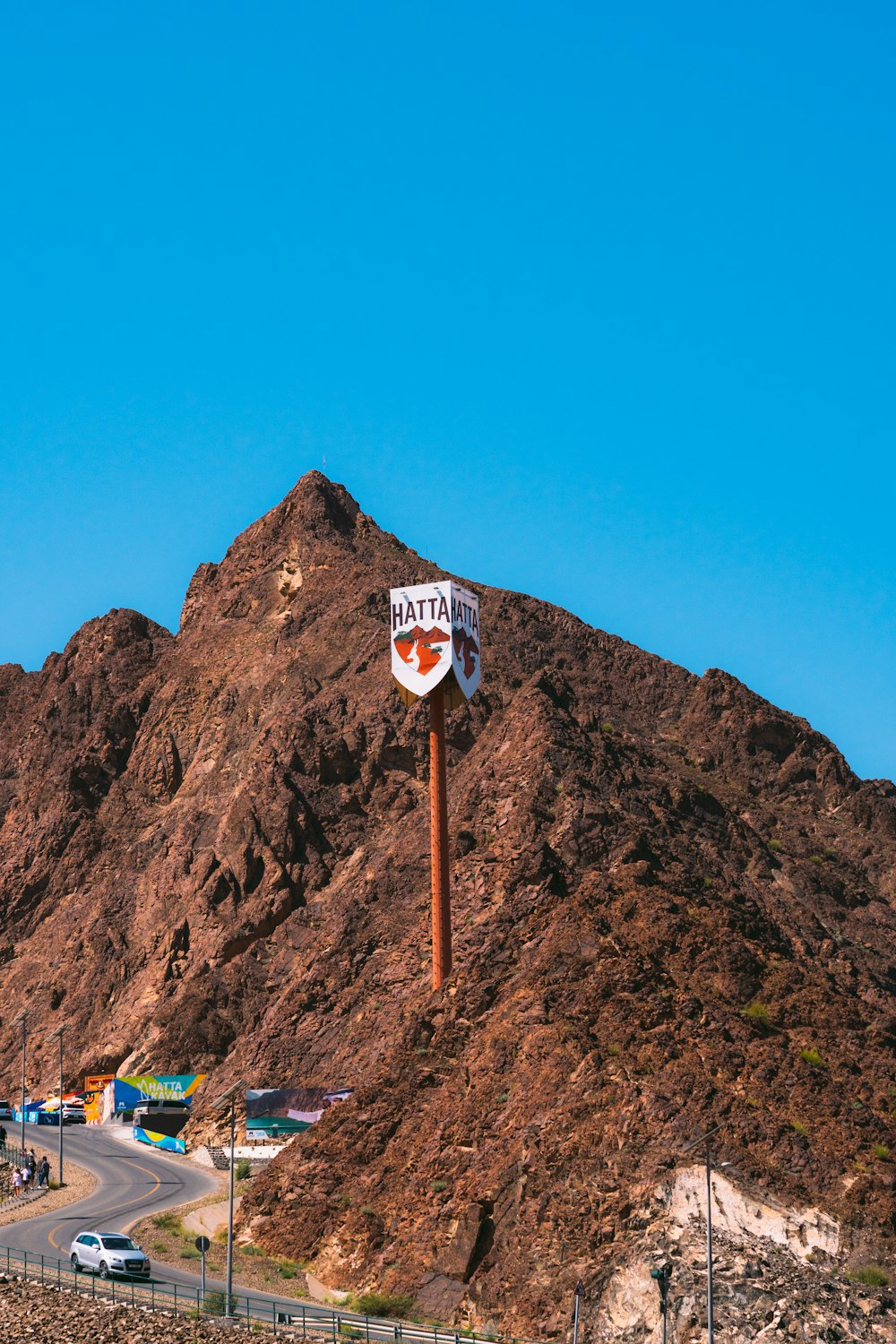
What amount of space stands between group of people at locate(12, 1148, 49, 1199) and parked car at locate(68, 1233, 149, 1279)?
19.9 m

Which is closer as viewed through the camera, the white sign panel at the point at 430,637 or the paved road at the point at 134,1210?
the paved road at the point at 134,1210

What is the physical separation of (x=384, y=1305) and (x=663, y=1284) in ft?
37.3

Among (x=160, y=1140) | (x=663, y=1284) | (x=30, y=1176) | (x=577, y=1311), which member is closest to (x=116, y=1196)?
(x=30, y=1176)

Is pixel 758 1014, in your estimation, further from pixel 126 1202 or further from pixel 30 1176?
pixel 30 1176

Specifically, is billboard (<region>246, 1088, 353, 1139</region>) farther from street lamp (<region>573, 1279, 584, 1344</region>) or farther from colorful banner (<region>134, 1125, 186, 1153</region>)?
street lamp (<region>573, 1279, 584, 1344</region>)

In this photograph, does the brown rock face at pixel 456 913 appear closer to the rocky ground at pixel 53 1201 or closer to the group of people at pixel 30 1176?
the rocky ground at pixel 53 1201

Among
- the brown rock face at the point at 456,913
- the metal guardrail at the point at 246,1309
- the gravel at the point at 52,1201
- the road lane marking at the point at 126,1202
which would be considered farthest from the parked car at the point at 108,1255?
the gravel at the point at 52,1201

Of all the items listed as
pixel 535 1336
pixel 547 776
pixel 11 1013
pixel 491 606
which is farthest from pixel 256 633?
pixel 535 1336

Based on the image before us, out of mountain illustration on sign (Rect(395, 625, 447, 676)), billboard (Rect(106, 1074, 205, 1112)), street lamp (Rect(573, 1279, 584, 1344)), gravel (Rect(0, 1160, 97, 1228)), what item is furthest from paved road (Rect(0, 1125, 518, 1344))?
mountain illustration on sign (Rect(395, 625, 447, 676))

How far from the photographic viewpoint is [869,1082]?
222 feet

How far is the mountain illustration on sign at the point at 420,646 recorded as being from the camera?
3551 inches

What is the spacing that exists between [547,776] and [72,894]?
200 feet

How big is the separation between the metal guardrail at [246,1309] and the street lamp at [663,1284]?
14.8 feet

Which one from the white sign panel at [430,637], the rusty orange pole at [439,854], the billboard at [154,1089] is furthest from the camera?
the billboard at [154,1089]
